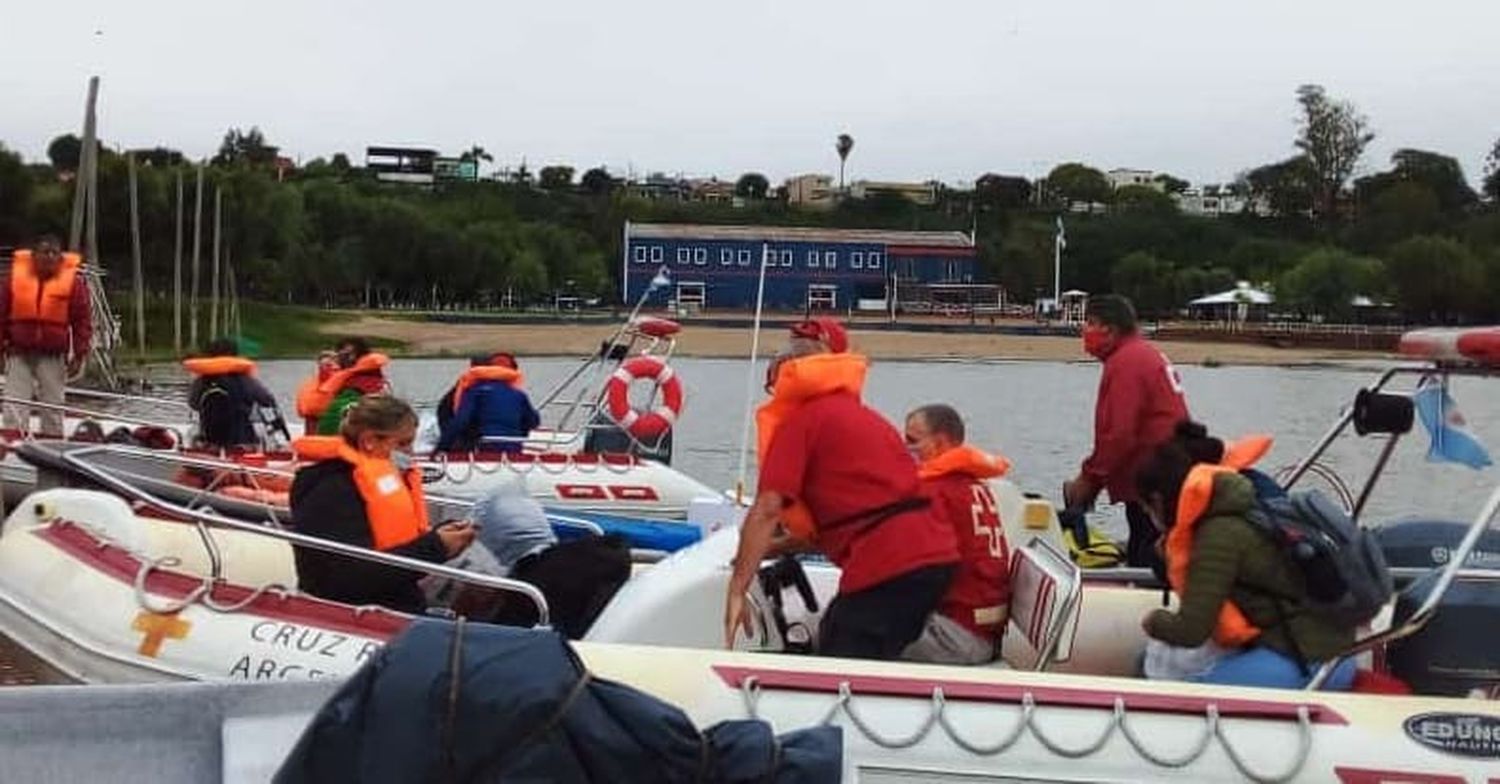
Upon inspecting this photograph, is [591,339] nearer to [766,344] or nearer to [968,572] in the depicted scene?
[766,344]

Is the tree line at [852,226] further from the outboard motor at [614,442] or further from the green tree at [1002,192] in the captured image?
the outboard motor at [614,442]

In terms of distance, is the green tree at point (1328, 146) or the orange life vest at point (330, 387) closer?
the orange life vest at point (330, 387)

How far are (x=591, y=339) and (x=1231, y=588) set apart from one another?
55.9m

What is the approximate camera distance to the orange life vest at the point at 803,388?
4754 millimetres

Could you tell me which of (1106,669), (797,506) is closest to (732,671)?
(797,506)

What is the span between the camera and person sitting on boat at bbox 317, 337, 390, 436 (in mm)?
9922

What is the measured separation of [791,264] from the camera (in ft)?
254

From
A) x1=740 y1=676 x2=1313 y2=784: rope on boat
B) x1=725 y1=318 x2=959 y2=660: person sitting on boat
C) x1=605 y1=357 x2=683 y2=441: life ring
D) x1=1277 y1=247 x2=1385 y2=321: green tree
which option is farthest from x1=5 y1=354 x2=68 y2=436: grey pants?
x1=1277 y1=247 x2=1385 y2=321: green tree

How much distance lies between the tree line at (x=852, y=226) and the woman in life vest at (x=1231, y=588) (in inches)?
1716

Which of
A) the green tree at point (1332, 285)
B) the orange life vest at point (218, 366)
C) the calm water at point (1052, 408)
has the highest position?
the orange life vest at point (218, 366)

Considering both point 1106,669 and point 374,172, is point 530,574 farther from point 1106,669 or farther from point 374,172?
point 374,172

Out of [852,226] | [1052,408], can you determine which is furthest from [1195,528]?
[852,226]

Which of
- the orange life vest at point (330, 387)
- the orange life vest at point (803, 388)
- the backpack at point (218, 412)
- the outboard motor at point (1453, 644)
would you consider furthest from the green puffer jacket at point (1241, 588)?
the backpack at point (218, 412)

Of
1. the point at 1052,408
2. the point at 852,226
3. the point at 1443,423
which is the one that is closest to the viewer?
the point at 1443,423
